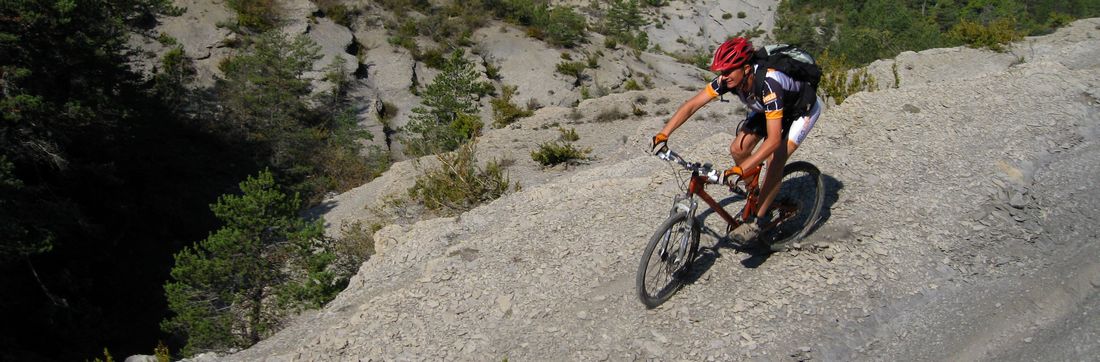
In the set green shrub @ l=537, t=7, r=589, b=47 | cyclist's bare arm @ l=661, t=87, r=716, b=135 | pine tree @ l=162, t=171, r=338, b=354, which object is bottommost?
green shrub @ l=537, t=7, r=589, b=47

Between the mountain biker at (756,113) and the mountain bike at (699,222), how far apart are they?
0.14m

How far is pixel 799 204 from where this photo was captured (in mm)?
5973

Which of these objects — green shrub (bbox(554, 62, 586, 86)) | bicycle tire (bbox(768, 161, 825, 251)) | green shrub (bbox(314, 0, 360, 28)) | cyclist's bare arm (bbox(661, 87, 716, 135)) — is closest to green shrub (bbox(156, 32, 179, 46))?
green shrub (bbox(314, 0, 360, 28))

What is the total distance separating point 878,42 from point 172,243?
26.7 meters

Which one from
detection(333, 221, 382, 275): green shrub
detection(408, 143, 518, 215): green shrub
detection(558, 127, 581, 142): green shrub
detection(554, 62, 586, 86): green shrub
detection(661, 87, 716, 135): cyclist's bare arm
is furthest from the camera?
detection(554, 62, 586, 86): green shrub

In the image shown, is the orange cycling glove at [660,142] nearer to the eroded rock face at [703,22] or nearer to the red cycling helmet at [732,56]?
the red cycling helmet at [732,56]

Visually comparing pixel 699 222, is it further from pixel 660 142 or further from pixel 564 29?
pixel 564 29

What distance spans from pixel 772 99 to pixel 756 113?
3.16 feet

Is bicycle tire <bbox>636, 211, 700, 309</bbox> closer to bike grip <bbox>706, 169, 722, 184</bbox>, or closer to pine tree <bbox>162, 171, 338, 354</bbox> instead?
bike grip <bbox>706, 169, 722, 184</bbox>

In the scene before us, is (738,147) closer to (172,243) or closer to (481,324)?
(481,324)

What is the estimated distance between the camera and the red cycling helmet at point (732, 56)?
473cm

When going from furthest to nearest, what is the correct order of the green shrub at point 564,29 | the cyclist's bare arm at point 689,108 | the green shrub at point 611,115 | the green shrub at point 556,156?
the green shrub at point 564,29
the green shrub at point 611,115
the green shrub at point 556,156
the cyclist's bare arm at point 689,108

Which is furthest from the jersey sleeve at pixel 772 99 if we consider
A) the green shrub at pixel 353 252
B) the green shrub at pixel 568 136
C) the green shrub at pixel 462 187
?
the green shrub at pixel 568 136

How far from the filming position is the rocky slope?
501 cm
